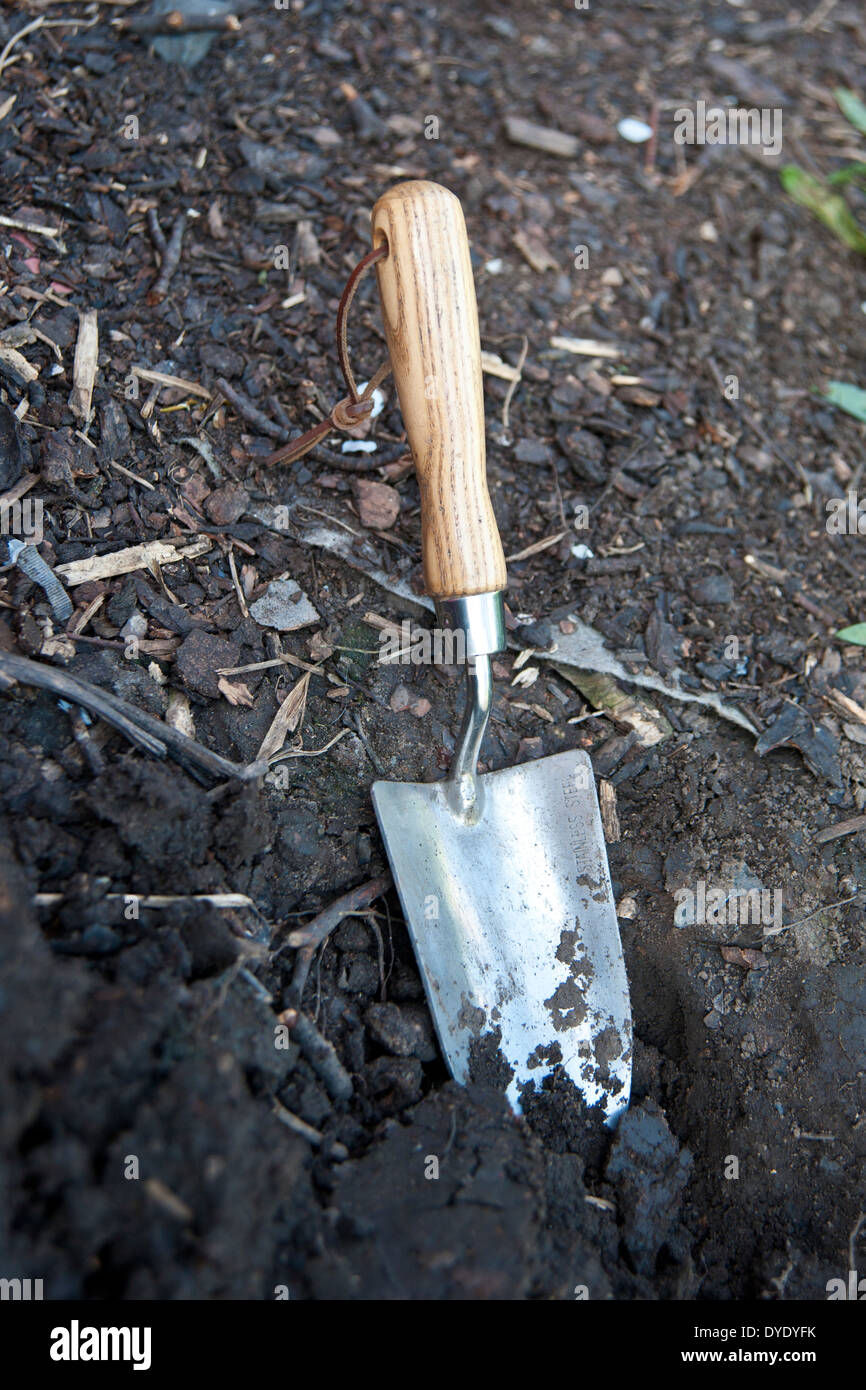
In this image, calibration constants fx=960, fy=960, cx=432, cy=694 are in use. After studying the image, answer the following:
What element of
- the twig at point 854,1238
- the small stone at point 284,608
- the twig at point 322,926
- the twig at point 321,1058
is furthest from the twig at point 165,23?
the twig at point 854,1238

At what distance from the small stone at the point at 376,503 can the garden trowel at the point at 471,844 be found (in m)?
0.31

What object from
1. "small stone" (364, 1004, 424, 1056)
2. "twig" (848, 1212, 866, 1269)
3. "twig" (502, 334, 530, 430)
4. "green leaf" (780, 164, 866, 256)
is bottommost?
"twig" (848, 1212, 866, 1269)

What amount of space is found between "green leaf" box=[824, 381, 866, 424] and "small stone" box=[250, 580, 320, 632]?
2.09 metres

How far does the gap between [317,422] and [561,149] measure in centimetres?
166

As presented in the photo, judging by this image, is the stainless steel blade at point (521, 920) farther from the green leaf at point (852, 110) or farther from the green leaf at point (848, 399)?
the green leaf at point (852, 110)

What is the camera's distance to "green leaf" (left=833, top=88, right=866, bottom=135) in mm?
4184

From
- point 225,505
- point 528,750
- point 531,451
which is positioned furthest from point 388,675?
point 531,451

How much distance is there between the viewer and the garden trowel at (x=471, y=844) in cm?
237

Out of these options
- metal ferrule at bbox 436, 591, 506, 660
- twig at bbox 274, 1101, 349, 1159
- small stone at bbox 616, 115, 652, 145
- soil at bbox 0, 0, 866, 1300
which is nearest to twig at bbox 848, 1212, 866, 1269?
soil at bbox 0, 0, 866, 1300

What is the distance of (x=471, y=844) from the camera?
2.55 meters

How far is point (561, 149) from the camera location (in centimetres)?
361

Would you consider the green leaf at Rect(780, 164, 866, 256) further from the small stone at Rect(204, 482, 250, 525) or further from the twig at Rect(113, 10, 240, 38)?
the small stone at Rect(204, 482, 250, 525)
